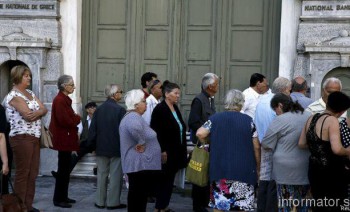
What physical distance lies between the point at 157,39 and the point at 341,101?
5.87 meters

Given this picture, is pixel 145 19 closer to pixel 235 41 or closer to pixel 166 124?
pixel 235 41

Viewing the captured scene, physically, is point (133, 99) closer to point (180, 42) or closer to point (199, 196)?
A: point (199, 196)

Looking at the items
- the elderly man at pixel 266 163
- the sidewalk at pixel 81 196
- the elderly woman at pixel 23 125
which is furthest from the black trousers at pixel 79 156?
the elderly man at pixel 266 163

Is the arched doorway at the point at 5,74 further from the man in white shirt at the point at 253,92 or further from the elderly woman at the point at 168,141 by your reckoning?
the man in white shirt at the point at 253,92

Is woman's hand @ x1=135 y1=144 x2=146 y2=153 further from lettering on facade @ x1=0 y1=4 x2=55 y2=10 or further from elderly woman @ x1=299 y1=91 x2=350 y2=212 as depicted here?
lettering on facade @ x1=0 y1=4 x2=55 y2=10

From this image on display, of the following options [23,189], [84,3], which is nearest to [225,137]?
[23,189]

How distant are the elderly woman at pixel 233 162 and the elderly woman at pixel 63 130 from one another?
8.80 ft

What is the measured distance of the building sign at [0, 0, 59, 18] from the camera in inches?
447

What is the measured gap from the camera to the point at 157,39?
1159cm

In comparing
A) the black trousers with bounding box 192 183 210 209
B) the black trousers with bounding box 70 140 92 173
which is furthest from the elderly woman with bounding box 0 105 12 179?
the black trousers with bounding box 192 183 210 209

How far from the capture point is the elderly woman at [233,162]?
6.72 meters

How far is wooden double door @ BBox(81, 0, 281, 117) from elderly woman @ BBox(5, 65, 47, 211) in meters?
3.72

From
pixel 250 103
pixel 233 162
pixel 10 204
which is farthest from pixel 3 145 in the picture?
pixel 250 103

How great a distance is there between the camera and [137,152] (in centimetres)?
741
